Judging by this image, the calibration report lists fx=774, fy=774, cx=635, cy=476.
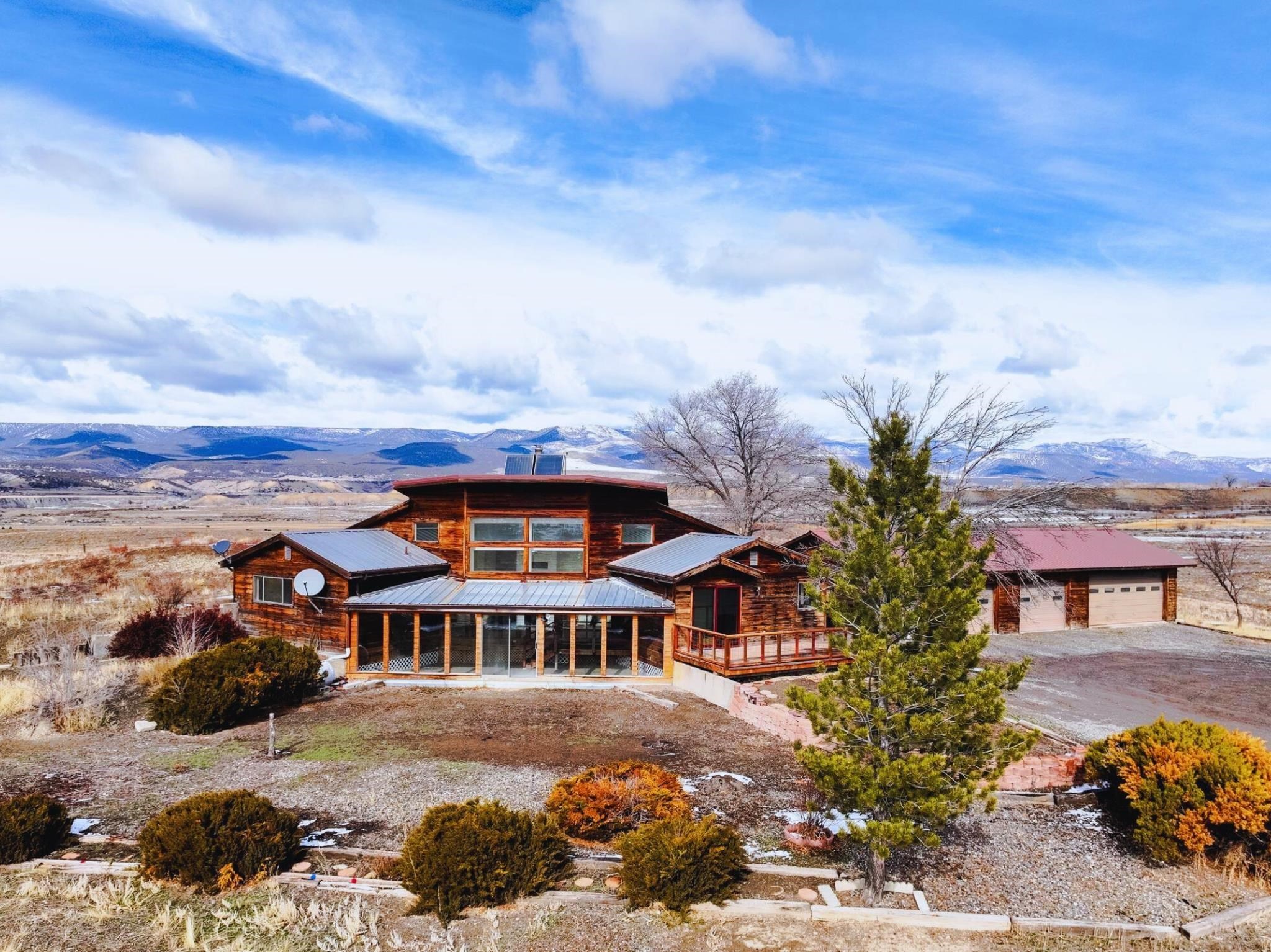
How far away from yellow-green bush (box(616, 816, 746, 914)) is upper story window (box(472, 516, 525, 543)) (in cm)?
1504

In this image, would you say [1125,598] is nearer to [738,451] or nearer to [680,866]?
[738,451]

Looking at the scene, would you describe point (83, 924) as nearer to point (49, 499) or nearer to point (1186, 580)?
point (1186, 580)

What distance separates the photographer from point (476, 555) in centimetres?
2406

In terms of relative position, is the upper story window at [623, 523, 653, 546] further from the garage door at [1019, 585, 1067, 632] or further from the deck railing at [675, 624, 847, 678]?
the garage door at [1019, 585, 1067, 632]

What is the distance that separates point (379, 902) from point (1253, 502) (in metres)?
148

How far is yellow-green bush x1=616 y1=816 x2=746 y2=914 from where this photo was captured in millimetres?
8859

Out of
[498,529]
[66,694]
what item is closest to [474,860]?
[66,694]

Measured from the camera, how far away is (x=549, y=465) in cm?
2581

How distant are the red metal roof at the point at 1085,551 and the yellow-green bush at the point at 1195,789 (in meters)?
18.8

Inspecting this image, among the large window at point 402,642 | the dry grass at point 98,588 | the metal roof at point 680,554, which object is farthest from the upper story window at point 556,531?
the dry grass at point 98,588

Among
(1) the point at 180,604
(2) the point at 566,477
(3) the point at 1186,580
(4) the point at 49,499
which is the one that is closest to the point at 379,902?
(2) the point at 566,477

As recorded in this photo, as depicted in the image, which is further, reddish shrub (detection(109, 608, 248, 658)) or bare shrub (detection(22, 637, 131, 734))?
reddish shrub (detection(109, 608, 248, 658))

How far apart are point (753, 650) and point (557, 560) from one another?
6564 millimetres

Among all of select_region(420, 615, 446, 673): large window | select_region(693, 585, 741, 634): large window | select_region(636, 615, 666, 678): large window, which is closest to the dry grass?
select_region(420, 615, 446, 673): large window
